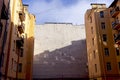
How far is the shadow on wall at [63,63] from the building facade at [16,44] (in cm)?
484

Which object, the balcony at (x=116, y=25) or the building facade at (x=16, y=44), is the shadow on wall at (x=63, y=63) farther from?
the balcony at (x=116, y=25)

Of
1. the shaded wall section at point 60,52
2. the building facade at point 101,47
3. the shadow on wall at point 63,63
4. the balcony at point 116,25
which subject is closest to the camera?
the balcony at point 116,25

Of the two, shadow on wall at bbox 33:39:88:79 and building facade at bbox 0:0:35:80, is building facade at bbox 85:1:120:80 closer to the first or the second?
shadow on wall at bbox 33:39:88:79

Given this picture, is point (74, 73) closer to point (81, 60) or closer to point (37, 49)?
point (81, 60)

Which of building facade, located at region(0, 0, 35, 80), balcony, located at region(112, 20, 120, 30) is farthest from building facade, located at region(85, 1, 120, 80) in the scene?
building facade, located at region(0, 0, 35, 80)

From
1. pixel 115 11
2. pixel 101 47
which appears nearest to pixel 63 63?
pixel 101 47

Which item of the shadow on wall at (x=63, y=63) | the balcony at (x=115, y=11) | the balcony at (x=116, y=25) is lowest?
the shadow on wall at (x=63, y=63)

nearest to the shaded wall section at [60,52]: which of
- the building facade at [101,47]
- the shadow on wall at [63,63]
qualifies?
the shadow on wall at [63,63]

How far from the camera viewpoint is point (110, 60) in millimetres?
30688

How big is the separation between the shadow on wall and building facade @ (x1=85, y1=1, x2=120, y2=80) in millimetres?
3684

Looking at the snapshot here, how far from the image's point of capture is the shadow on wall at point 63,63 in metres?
36.7

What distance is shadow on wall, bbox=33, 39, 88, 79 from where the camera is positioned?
36.7 meters

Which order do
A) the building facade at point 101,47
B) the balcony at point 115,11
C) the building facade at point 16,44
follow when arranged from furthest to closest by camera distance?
the balcony at point 115,11, the building facade at point 101,47, the building facade at point 16,44

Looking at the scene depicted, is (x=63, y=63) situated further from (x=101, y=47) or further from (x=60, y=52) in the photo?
(x=101, y=47)
